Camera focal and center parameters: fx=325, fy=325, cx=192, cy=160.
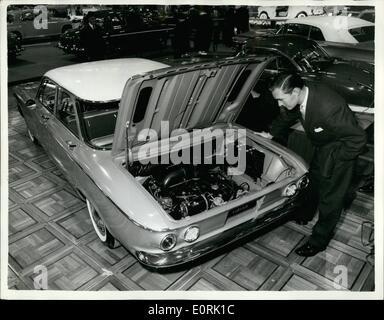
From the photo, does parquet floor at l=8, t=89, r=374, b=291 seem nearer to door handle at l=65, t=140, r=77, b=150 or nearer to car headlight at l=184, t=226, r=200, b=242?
car headlight at l=184, t=226, r=200, b=242

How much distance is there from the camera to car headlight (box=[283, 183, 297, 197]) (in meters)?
2.43

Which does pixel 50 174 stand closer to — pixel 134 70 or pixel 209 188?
pixel 134 70

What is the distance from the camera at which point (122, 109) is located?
2084 millimetres

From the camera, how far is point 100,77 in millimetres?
2637

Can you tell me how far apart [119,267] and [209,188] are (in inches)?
36.1

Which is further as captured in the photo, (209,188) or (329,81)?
(329,81)

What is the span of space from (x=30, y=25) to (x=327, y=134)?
1041 centimetres

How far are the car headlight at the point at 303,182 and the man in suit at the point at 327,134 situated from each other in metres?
0.11

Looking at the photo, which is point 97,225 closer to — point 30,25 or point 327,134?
point 327,134

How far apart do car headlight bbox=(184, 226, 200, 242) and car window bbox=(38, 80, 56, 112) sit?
80.6 inches

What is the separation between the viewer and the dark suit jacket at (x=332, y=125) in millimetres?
2166

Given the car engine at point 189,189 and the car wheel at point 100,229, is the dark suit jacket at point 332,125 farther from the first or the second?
the car wheel at point 100,229

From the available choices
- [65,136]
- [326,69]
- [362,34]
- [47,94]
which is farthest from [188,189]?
[362,34]

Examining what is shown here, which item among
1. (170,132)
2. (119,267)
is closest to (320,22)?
(170,132)
